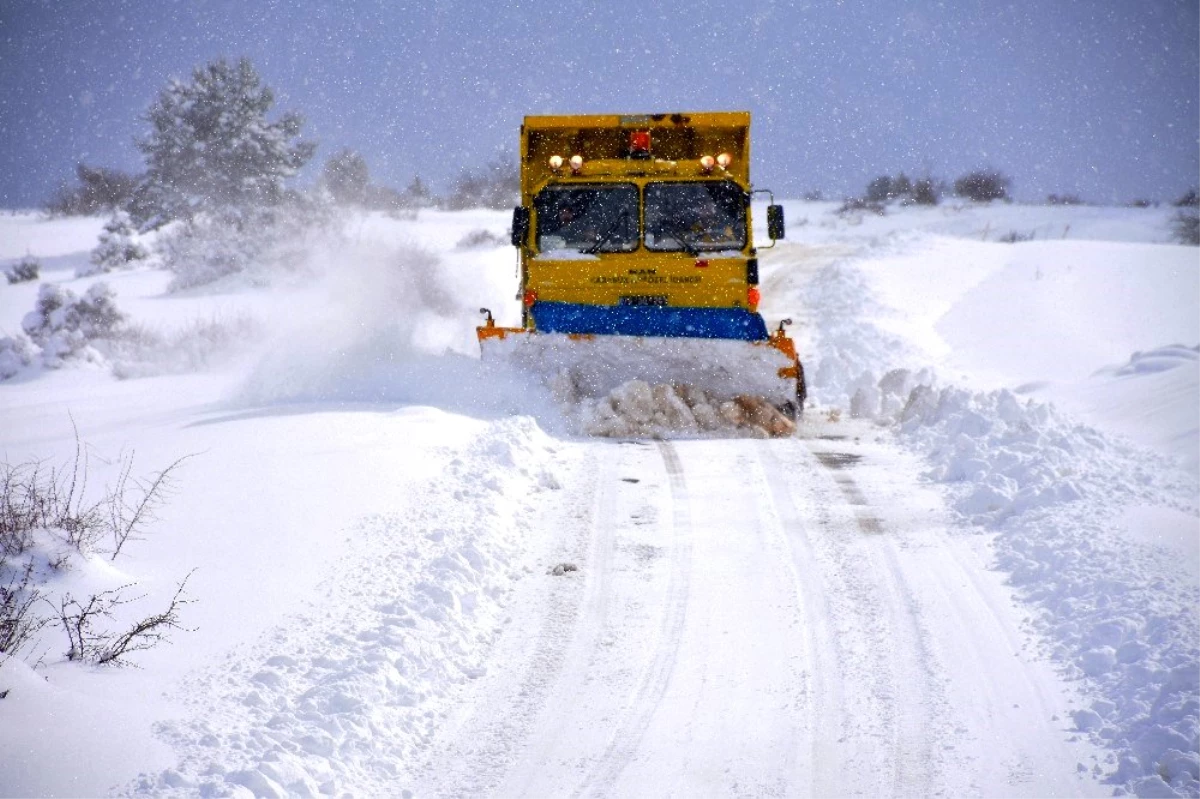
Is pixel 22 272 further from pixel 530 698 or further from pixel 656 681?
pixel 656 681

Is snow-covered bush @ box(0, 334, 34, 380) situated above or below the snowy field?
above

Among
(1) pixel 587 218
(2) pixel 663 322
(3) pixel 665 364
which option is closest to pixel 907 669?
(3) pixel 665 364

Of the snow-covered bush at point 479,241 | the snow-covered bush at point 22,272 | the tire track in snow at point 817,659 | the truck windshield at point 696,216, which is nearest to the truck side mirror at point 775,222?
the truck windshield at point 696,216

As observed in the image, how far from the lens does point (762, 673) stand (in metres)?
4.55

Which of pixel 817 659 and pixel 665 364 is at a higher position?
pixel 665 364

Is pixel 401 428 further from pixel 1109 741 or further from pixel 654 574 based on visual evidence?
pixel 1109 741

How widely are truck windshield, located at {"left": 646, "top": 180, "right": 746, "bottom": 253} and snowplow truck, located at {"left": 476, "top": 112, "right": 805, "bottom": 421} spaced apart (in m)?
0.01

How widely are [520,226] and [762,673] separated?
24.1 ft

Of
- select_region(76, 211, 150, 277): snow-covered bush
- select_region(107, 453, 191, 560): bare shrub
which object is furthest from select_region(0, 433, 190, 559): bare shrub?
select_region(76, 211, 150, 277): snow-covered bush

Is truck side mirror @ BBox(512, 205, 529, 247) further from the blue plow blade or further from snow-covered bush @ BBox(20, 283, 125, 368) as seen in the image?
snow-covered bush @ BBox(20, 283, 125, 368)

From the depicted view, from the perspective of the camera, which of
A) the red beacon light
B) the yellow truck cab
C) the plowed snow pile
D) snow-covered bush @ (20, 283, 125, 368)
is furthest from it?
snow-covered bush @ (20, 283, 125, 368)

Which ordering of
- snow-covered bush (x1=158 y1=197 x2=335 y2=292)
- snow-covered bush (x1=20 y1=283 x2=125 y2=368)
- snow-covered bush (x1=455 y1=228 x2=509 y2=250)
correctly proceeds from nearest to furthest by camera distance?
snow-covered bush (x1=20 y1=283 x2=125 y2=368) < snow-covered bush (x1=158 y1=197 x2=335 y2=292) < snow-covered bush (x1=455 y1=228 x2=509 y2=250)

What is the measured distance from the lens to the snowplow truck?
33.8 ft

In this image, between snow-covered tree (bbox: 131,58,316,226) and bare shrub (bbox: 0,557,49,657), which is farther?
snow-covered tree (bbox: 131,58,316,226)
